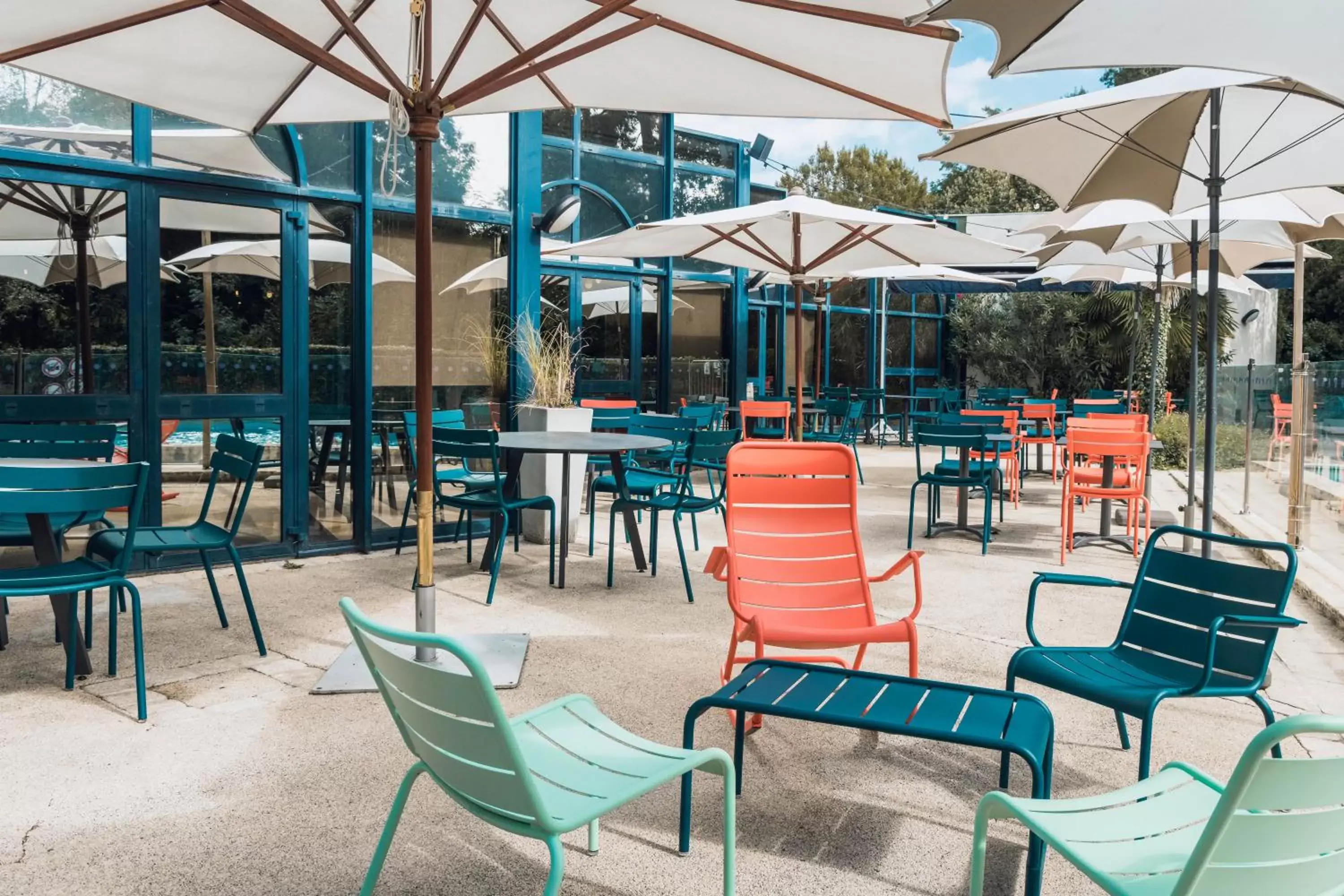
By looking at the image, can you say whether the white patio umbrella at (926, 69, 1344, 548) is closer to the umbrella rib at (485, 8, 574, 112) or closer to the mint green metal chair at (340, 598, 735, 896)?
the umbrella rib at (485, 8, 574, 112)

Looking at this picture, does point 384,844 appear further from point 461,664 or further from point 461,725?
point 461,664

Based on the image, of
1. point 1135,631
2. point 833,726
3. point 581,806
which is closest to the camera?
point 581,806

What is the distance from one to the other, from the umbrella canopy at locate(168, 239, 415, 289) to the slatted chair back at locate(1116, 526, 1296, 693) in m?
4.16

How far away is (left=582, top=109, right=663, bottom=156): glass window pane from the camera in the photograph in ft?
34.0

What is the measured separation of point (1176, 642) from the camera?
328 centimetres

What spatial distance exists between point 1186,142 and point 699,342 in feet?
24.4

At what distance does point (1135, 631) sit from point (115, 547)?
12.6 feet

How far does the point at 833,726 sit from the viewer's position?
3781 mm

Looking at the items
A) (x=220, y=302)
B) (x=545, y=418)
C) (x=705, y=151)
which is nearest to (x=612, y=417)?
(x=545, y=418)

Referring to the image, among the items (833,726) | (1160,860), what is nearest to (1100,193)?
(833,726)

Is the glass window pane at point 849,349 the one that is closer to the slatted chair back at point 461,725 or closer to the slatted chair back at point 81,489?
the slatted chair back at point 81,489

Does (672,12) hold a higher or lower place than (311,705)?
higher

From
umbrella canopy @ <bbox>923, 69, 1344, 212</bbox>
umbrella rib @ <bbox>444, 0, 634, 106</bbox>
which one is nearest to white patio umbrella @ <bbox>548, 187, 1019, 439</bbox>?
umbrella canopy @ <bbox>923, 69, 1344, 212</bbox>

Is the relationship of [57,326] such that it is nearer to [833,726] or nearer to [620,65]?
[620,65]
